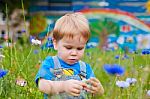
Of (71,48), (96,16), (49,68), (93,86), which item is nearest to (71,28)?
(71,48)

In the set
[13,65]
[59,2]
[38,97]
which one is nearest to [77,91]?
[38,97]

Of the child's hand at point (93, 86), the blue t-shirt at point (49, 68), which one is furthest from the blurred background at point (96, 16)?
the child's hand at point (93, 86)

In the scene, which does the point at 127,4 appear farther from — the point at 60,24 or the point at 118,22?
the point at 60,24

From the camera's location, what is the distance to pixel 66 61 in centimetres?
251

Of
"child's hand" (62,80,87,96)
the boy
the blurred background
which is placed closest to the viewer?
"child's hand" (62,80,87,96)

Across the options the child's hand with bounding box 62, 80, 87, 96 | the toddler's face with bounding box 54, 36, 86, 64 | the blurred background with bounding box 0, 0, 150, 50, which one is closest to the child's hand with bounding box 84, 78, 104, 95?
the child's hand with bounding box 62, 80, 87, 96

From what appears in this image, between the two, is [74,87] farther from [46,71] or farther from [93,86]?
[46,71]

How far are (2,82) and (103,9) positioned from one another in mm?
13548

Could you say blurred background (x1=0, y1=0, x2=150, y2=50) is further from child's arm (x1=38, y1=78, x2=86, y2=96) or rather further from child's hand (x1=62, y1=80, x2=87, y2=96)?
child's hand (x1=62, y1=80, x2=87, y2=96)

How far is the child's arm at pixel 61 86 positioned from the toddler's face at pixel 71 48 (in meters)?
0.15

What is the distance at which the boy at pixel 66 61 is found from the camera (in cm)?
239

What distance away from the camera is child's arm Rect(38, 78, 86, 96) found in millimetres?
2213

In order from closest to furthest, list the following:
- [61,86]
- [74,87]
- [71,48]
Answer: [74,87] < [61,86] < [71,48]

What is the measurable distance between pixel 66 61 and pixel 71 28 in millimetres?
170
